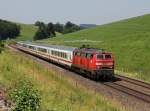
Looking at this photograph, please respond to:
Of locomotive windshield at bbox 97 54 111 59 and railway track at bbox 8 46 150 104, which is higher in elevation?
locomotive windshield at bbox 97 54 111 59

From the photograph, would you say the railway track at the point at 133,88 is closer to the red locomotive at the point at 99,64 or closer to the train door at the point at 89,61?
the red locomotive at the point at 99,64

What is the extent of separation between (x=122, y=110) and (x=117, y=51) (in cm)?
5195

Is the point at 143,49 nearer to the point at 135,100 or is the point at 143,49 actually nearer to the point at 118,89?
the point at 118,89

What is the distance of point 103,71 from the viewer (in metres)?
39.1

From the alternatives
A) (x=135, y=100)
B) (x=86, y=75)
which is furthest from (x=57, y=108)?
(x=86, y=75)

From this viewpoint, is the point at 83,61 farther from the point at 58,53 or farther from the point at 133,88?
the point at 58,53

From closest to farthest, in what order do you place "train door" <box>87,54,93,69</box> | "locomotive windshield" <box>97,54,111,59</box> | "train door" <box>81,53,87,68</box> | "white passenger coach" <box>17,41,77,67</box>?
"locomotive windshield" <box>97,54,111,59</box>
"train door" <box>87,54,93,69</box>
"train door" <box>81,53,87,68</box>
"white passenger coach" <box>17,41,77,67</box>

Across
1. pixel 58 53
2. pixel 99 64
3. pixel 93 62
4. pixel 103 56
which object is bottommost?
pixel 58 53

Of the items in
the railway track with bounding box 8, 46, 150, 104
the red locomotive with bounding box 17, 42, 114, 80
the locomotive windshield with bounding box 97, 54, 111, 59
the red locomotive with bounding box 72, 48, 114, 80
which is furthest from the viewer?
the locomotive windshield with bounding box 97, 54, 111, 59

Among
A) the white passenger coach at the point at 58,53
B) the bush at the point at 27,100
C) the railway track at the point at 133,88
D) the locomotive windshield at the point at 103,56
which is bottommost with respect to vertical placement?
the railway track at the point at 133,88

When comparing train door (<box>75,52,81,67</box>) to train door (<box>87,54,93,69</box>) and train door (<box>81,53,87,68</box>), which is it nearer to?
train door (<box>81,53,87,68</box>)

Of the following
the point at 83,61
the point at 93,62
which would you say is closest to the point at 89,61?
the point at 93,62

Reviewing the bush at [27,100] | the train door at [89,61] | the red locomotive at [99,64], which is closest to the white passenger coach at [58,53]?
the train door at [89,61]

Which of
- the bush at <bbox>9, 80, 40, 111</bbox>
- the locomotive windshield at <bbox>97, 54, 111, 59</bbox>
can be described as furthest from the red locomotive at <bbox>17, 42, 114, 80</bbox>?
the bush at <bbox>9, 80, 40, 111</bbox>
